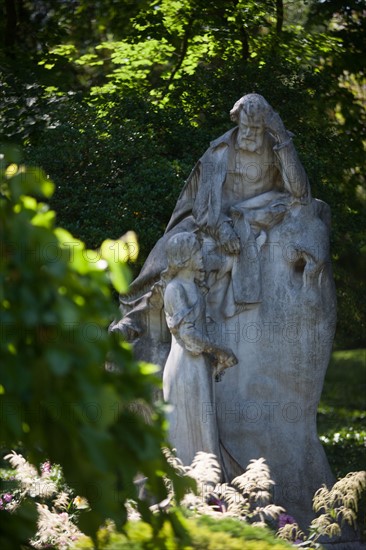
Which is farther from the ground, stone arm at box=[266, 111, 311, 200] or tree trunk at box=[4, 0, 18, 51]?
tree trunk at box=[4, 0, 18, 51]

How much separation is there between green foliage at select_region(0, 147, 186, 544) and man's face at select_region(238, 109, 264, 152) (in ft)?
17.5

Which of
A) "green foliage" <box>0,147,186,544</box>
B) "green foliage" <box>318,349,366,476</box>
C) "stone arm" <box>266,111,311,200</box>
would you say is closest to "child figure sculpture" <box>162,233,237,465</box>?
"stone arm" <box>266,111,311,200</box>

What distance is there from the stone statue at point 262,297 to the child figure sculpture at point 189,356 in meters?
0.51

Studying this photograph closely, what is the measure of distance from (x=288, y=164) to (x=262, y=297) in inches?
39.5

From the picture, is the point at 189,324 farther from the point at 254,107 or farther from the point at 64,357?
the point at 64,357

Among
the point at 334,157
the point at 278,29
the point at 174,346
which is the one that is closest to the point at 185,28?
the point at 278,29

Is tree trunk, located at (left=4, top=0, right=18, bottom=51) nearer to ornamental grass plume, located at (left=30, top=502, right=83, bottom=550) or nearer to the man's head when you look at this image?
the man's head

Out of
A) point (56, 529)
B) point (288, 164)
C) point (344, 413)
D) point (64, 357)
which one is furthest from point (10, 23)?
point (64, 357)

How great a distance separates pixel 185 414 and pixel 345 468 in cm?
503

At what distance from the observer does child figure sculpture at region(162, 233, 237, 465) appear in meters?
9.27

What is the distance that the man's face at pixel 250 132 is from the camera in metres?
10.0

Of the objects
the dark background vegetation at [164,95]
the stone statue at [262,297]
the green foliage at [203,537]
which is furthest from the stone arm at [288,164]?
the dark background vegetation at [164,95]

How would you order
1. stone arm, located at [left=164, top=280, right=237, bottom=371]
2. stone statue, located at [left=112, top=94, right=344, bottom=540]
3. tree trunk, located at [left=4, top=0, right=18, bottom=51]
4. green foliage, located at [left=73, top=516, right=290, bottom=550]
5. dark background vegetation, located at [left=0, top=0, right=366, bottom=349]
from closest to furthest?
1. green foliage, located at [left=73, top=516, right=290, bottom=550]
2. stone arm, located at [left=164, top=280, right=237, bottom=371]
3. stone statue, located at [left=112, top=94, right=344, bottom=540]
4. dark background vegetation, located at [left=0, top=0, right=366, bottom=349]
5. tree trunk, located at [left=4, top=0, right=18, bottom=51]

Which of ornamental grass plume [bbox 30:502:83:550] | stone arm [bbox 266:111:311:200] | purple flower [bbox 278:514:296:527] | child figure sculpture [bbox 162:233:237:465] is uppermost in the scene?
stone arm [bbox 266:111:311:200]
